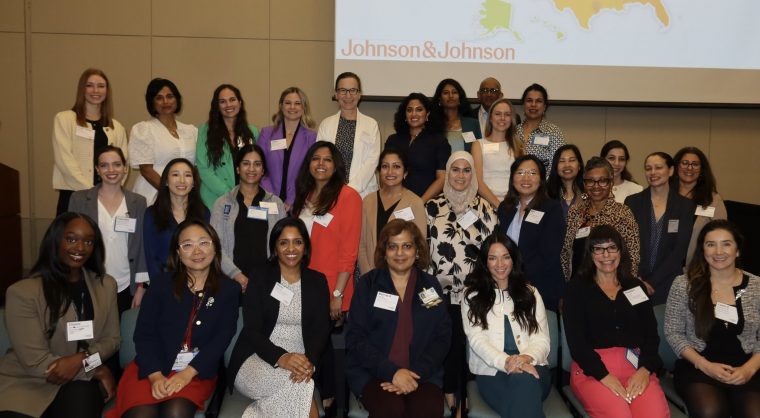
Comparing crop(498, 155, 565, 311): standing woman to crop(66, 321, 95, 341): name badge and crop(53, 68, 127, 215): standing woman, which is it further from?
crop(53, 68, 127, 215): standing woman

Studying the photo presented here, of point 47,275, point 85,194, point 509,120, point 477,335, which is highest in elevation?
point 509,120

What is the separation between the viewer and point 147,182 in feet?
15.1

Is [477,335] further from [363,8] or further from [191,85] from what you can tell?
[191,85]

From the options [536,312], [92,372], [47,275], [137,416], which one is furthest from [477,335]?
[47,275]

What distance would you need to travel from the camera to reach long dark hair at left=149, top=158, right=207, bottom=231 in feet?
12.2

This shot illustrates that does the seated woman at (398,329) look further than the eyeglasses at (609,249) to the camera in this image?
No

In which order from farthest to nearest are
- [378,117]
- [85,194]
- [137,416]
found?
[378,117], [85,194], [137,416]

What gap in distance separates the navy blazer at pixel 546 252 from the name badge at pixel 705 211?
118 cm

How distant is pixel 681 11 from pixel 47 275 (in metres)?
5.82

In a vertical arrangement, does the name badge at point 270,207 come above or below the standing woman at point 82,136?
below

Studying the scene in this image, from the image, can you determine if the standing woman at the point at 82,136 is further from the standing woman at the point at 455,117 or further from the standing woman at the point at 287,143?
the standing woman at the point at 455,117

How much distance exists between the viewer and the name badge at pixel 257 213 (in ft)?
12.6

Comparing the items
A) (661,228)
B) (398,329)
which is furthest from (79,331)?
(661,228)

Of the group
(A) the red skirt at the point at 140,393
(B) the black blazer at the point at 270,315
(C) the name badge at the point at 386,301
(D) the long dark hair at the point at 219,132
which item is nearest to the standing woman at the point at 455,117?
(D) the long dark hair at the point at 219,132
